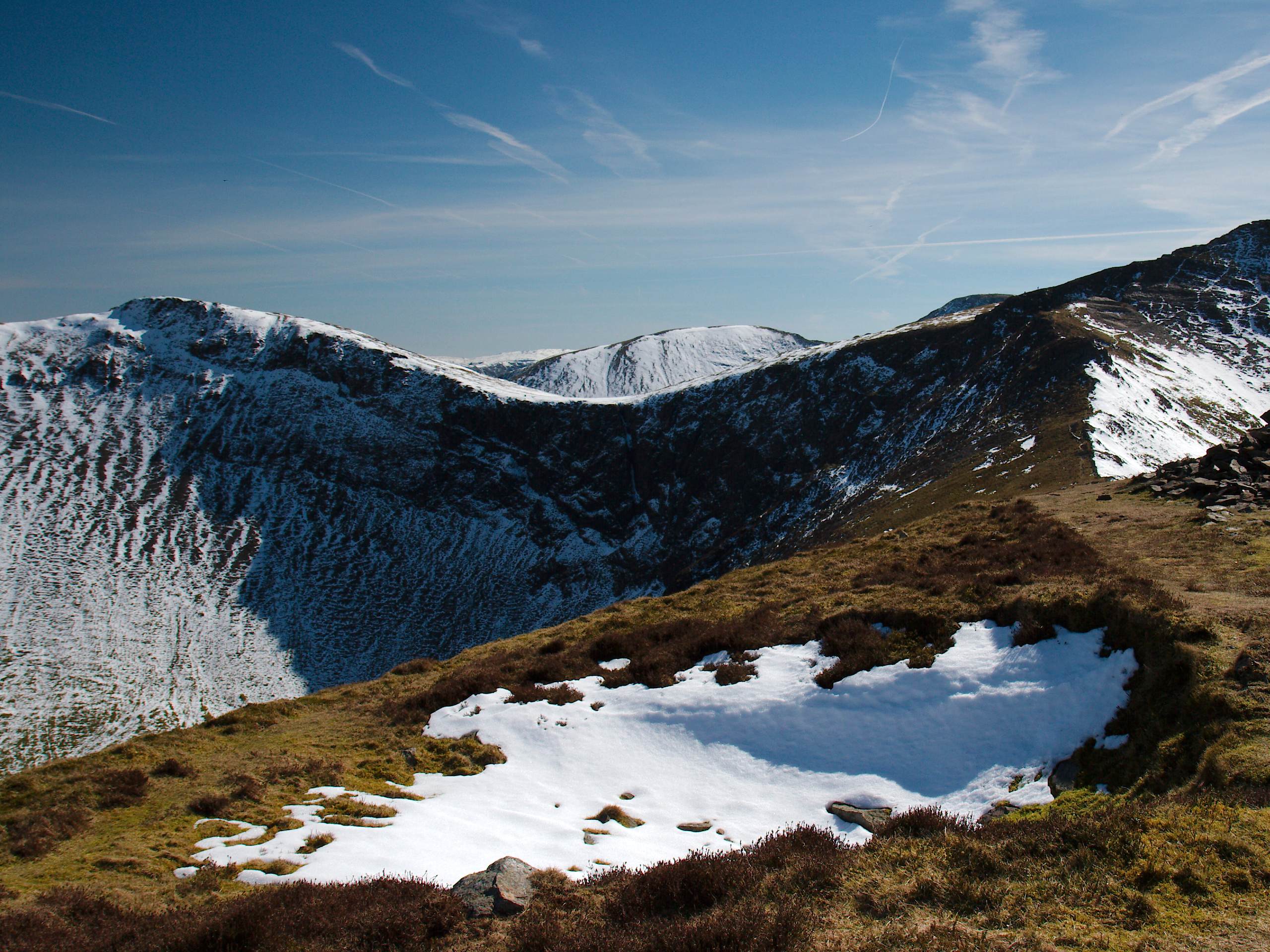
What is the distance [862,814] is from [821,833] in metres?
1.96

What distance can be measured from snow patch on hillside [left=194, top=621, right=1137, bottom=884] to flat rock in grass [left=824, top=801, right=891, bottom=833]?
0.13 m

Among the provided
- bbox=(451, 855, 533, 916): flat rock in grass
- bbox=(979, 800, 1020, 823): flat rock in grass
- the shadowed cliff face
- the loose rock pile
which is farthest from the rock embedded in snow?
the shadowed cliff face

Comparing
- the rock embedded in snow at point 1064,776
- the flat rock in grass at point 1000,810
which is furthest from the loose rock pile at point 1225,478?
the flat rock in grass at point 1000,810

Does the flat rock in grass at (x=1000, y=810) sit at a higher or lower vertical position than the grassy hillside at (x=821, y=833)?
lower

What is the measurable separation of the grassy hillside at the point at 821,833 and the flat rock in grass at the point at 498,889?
0.25 meters

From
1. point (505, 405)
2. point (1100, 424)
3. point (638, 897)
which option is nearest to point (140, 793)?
point (638, 897)

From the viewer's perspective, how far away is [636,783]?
12242 millimetres

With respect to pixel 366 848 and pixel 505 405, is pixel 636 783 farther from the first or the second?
pixel 505 405

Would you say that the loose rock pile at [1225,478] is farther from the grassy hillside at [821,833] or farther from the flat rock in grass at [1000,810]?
the flat rock in grass at [1000,810]

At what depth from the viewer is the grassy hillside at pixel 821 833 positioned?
6.21 m

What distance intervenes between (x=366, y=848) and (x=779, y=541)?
2504 inches

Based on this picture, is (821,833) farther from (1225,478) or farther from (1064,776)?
(1225,478)

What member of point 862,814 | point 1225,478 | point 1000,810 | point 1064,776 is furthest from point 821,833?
point 1225,478

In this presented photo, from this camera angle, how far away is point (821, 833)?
8.66 metres
